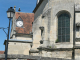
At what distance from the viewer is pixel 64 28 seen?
57.3ft

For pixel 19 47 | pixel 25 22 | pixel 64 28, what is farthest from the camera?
pixel 25 22

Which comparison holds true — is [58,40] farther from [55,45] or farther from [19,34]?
[19,34]

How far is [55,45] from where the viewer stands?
17.1 metres

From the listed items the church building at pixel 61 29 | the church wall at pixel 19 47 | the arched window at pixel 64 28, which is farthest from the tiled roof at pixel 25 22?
the arched window at pixel 64 28

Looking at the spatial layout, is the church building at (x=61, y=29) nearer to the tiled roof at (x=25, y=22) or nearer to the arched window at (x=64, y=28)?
the arched window at (x=64, y=28)

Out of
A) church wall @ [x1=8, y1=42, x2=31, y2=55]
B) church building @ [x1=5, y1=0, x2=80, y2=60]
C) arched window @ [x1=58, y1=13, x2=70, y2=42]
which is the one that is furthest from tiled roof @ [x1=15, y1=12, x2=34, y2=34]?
arched window @ [x1=58, y1=13, x2=70, y2=42]

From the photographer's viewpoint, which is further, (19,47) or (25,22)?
(25,22)

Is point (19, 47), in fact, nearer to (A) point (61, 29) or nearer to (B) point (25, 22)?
(A) point (61, 29)

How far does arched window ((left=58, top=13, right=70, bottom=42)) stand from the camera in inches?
682

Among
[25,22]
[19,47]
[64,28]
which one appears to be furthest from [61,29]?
[25,22]

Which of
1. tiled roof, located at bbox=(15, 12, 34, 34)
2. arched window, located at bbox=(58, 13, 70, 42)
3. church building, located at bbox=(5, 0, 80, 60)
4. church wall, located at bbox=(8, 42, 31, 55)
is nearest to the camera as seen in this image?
church building, located at bbox=(5, 0, 80, 60)

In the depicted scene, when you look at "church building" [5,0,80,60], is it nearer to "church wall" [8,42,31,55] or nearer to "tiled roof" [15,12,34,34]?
"church wall" [8,42,31,55]

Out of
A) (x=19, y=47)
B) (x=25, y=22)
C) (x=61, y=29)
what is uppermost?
(x=25, y=22)

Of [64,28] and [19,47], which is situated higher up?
[64,28]
